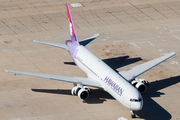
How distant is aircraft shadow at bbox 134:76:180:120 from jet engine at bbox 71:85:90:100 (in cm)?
799

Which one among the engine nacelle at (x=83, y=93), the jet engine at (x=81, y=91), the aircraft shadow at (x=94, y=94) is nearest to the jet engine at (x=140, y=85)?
the aircraft shadow at (x=94, y=94)

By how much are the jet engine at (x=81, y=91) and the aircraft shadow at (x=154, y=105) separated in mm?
7994

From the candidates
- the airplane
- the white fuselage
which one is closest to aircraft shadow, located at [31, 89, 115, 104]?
the airplane

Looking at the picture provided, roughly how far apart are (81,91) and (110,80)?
15.9 ft

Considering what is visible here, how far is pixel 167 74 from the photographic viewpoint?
6278 centimetres

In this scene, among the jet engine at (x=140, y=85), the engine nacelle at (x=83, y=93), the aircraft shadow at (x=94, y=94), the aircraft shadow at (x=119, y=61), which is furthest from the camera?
the aircraft shadow at (x=119, y=61)

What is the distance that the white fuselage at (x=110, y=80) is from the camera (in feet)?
157

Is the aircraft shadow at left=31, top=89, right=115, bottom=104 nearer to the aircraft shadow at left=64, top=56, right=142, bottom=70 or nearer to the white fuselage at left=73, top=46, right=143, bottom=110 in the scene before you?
the white fuselage at left=73, top=46, right=143, bottom=110

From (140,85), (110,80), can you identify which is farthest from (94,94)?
(140,85)

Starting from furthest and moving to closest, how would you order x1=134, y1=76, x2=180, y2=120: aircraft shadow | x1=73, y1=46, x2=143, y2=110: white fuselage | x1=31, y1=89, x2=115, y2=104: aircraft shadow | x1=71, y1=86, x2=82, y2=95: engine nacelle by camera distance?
x1=31, y1=89, x2=115, y2=104: aircraft shadow
x1=71, y1=86, x2=82, y2=95: engine nacelle
x1=134, y1=76, x2=180, y2=120: aircraft shadow
x1=73, y1=46, x2=143, y2=110: white fuselage

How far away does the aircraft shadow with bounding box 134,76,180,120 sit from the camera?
167ft

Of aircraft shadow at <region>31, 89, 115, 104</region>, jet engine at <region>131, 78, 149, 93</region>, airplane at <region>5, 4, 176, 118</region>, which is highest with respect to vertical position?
A: airplane at <region>5, 4, 176, 118</region>

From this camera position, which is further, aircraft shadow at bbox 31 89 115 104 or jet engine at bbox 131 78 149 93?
jet engine at bbox 131 78 149 93

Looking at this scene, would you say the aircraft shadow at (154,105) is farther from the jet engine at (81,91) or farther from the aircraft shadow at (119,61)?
the aircraft shadow at (119,61)
